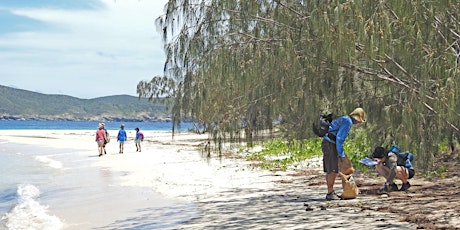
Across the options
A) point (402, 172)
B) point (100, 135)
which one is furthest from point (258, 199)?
point (100, 135)

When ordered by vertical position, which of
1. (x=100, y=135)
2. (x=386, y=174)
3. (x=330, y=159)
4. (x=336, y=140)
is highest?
(x=336, y=140)

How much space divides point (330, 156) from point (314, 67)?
6.03ft

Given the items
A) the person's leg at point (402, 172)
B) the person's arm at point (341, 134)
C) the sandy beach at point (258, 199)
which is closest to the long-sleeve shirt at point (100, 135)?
the sandy beach at point (258, 199)

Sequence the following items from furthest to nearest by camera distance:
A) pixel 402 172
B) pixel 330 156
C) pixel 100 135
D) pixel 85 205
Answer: pixel 100 135
pixel 85 205
pixel 402 172
pixel 330 156

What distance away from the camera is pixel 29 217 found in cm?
927

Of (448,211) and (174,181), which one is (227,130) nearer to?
(448,211)

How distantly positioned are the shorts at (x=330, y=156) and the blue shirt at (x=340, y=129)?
9 cm

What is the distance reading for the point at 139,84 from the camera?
54.7 meters

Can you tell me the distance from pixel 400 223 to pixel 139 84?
49.7m

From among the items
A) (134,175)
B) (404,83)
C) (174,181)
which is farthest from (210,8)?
(134,175)

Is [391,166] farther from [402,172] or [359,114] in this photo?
[359,114]

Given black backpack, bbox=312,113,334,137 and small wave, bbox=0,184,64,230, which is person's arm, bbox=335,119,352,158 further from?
small wave, bbox=0,184,64,230

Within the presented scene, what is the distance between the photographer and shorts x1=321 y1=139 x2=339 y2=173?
318 inches

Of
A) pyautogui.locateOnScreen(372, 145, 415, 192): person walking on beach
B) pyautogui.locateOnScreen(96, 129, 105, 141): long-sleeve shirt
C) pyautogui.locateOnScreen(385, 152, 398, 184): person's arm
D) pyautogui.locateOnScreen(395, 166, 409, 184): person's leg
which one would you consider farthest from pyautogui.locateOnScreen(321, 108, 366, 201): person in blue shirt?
pyautogui.locateOnScreen(96, 129, 105, 141): long-sleeve shirt
